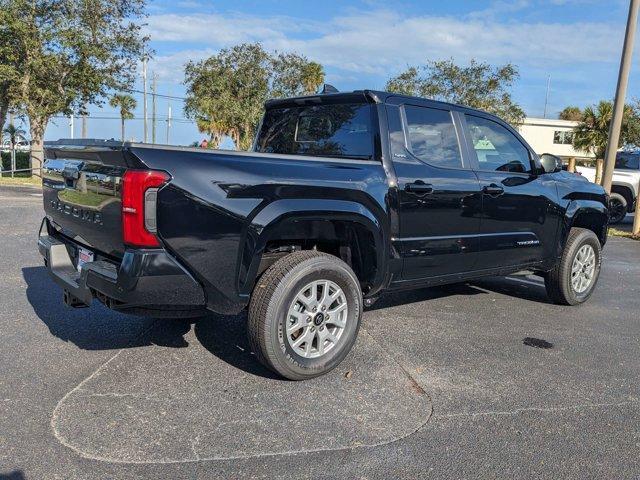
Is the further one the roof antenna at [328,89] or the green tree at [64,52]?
the green tree at [64,52]

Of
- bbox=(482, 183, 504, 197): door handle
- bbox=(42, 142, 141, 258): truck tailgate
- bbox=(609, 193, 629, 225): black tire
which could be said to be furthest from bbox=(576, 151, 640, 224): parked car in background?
bbox=(42, 142, 141, 258): truck tailgate

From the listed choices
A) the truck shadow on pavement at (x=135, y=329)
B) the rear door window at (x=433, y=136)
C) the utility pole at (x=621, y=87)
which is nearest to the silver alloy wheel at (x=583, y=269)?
the truck shadow on pavement at (x=135, y=329)

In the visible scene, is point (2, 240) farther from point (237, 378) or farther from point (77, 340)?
point (237, 378)

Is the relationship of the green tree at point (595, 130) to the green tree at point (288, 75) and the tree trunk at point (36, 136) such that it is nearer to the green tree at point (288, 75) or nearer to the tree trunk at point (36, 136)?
the green tree at point (288, 75)

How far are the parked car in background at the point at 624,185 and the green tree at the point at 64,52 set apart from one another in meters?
18.4

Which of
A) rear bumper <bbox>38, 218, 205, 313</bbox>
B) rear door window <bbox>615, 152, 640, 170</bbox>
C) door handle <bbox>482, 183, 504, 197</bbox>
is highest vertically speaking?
rear door window <bbox>615, 152, 640, 170</bbox>

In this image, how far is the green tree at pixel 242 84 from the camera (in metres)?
29.9

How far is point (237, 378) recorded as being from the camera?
148 inches

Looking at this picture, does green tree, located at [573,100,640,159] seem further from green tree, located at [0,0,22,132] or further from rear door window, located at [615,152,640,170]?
green tree, located at [0,0,22,132]

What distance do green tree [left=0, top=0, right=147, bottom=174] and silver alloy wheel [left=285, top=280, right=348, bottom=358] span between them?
67.4 feet

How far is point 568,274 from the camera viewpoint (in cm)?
588

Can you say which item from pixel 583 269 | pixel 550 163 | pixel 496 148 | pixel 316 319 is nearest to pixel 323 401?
pixel 316 319

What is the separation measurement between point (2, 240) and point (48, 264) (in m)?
5.11

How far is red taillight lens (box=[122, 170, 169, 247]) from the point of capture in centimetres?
304
